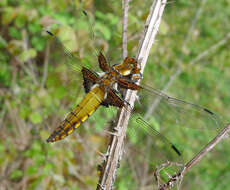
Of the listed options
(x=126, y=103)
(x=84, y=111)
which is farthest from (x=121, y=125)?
(x=84, y=111)

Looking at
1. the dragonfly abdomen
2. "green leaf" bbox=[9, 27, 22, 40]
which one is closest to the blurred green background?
"green leaf" bbox=[9, 27, 22, 40]

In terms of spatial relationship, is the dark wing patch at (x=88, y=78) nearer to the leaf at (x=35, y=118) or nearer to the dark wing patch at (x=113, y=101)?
the dark wing patch at (x=113, y=101)

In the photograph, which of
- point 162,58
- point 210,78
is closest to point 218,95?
point 210,78

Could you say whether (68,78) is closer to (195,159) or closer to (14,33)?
(195,159)

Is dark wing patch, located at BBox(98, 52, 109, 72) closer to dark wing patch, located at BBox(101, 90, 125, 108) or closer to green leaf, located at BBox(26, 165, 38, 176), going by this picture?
dark wing patch, located at BBox(101, 90, 125, 108)

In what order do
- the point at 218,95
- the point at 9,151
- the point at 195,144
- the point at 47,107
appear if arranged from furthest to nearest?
the point at 218,95 < the point at 195,144 < the point at 9,151 < the point at 47,107

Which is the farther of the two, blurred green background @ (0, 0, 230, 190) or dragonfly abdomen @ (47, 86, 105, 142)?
blurred green background @ (0, 0, 230, 190)

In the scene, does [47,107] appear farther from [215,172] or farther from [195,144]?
[215,172]
